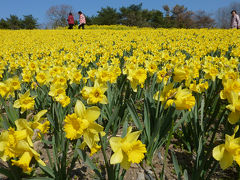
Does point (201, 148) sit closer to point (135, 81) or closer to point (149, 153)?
point (149, 153)

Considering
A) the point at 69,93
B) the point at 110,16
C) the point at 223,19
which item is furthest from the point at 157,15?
the point at 69,93

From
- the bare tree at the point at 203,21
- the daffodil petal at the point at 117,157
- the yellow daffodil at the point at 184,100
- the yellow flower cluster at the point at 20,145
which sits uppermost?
the bare tree at the point at 203,21

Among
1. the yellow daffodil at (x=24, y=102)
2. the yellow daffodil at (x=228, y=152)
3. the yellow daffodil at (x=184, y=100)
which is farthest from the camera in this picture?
the yellow daffodil at (x=24, y=102)

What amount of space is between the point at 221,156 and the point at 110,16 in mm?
41256

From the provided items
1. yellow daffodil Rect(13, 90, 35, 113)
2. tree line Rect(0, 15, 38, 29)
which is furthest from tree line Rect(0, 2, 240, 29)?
yellow daffodil Rect(13, 90, 35, 113)

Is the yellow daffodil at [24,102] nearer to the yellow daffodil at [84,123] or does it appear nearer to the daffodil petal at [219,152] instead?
the yellow daffodil at [84,123]

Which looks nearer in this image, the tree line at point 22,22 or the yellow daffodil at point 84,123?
the yellow daffodil at point 84,123

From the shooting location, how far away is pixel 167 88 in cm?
158

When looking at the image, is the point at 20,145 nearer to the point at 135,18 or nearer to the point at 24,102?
the point at 24,102

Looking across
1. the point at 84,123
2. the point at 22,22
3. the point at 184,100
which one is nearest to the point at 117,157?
the point at 84,123

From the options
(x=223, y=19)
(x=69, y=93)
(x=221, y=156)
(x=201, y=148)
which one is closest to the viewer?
(x=221, y=156)

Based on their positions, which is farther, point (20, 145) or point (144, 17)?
point (144, 17)

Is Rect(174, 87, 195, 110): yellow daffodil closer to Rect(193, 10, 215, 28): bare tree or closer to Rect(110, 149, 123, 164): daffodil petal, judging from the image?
Rect(110, 149, 123, 164): daffodil petal

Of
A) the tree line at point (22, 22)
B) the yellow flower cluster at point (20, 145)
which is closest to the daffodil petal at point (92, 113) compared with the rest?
the yellow flower cluster at point (20, 145)
